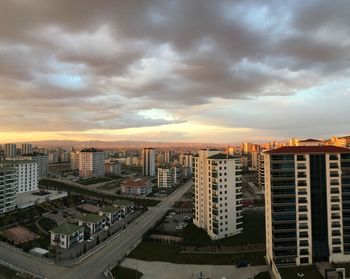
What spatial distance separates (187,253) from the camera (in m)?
34.2

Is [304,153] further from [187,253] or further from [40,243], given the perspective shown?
[40,243]

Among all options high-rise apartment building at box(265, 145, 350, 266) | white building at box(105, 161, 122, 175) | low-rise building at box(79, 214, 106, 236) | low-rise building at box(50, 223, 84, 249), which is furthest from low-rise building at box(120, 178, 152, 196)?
high-rise apartment building at box(265, 145, 350, 266)

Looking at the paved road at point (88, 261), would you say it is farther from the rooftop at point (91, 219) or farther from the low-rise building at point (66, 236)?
the rooftop at point (91, 219)

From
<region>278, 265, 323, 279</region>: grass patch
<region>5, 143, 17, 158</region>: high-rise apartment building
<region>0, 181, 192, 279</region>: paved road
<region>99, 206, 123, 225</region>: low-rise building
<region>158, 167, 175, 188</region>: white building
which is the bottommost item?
<region>0, 181, 192, 279</region>: paved road

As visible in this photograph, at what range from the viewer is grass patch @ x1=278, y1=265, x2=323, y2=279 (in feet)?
92.0

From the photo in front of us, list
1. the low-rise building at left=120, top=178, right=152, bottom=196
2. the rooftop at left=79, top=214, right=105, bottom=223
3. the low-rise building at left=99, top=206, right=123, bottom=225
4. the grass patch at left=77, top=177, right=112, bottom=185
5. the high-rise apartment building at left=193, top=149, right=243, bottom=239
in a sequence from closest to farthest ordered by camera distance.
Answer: the high-rise apartment building at left=193, top=149, right=243, bottom=239
the rooftop at left=79, top=214, right=105, bottom=223
the low-rise building at left=99, top=206, right=123, bottom=225
the low-rise building at left=120, top=178, right=152, bottom=196
the grass patch at left=77, top=177, right=112, bottom=185

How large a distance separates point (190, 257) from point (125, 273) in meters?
6.80

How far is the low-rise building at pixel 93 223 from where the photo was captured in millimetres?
44094

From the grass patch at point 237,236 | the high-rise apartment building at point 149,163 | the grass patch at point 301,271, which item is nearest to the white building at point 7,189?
the grass patch at point 237,236

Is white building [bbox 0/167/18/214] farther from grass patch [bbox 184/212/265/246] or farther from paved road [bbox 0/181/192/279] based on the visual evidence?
grass patch [bbox 184/212/265/246]

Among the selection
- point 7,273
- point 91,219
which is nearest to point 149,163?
point 91,219

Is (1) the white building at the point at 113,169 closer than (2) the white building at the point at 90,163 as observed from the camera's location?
No

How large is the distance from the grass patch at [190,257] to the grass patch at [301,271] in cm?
316

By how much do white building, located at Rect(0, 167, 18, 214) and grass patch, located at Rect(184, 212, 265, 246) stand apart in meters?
29.6
